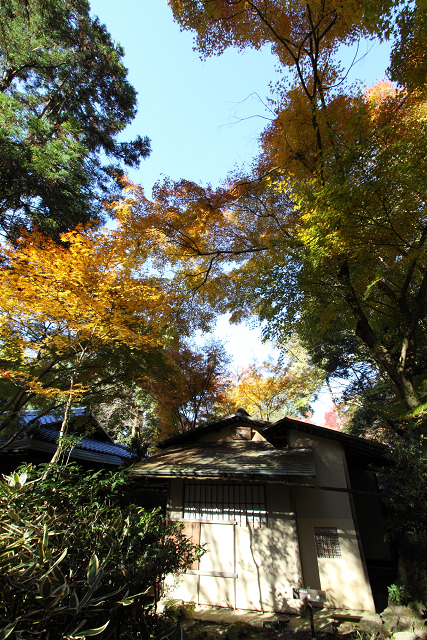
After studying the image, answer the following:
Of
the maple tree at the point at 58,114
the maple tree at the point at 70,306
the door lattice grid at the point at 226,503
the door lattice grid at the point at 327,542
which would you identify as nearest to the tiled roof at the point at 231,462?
the door lattice grid at the point at 226,503

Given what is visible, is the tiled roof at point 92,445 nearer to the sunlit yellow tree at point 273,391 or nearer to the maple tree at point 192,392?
the maple tree at point 192,392

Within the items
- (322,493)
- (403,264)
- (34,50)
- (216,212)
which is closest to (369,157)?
(403,264)

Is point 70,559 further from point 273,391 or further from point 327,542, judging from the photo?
point 273,391

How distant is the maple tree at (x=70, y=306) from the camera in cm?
695

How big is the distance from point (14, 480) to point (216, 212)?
913 centimetres

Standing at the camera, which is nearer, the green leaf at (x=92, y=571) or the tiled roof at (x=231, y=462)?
the green leaf at (x=92, y=571)

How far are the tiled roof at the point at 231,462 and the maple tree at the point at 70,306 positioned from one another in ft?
10.5

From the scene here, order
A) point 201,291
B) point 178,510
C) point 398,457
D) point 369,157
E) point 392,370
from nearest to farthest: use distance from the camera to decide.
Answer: point 369,157 → point 398,457 → point 392,370 → point 178,510 → point 201,291

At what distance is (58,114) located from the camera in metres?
12.1

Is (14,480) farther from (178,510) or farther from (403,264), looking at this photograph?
(403,264)

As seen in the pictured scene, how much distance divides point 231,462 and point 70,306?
5956 mm

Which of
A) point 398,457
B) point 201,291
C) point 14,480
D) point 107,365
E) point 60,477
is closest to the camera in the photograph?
point 14,480

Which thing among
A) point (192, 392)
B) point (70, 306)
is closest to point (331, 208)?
point (70, 306)

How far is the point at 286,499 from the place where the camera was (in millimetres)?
7762
